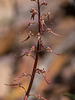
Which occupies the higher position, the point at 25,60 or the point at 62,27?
the point at 62,27

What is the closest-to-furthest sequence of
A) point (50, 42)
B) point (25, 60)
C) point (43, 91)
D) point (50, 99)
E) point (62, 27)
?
1. point (50, 99)
2. point (43, 91)
3. point (25, 60)
4. point (50, 42)
5. point (62, 27)

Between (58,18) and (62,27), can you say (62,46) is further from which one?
(58,18)

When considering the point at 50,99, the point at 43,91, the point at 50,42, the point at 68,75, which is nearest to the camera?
the point at 50,99

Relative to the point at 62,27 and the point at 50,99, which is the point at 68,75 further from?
the point at 62,27

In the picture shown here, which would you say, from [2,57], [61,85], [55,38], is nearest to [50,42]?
[55,38]

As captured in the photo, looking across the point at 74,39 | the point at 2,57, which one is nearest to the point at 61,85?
the point at 74,39

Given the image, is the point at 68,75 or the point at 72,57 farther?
the point at 72,57
